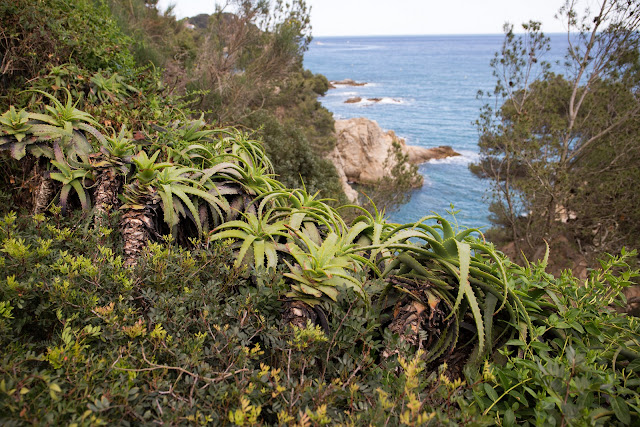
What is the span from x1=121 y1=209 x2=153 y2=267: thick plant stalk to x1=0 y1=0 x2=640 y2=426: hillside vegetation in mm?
11

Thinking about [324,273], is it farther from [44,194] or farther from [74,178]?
[44,194]

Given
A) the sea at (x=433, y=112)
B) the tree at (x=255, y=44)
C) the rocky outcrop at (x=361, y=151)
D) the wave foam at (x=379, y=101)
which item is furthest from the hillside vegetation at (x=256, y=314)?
the wave foam at (x=379, y=101)

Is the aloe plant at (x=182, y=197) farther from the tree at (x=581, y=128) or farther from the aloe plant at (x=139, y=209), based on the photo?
the tree at (x=581, y=128)

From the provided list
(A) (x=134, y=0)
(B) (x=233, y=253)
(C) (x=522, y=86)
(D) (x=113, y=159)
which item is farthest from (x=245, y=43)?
(B) (x=233, y=253)

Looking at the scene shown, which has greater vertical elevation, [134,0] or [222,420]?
[134,0]

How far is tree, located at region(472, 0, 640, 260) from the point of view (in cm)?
822

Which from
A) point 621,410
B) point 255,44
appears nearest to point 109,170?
point 621,410

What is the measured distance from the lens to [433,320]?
1.54 m

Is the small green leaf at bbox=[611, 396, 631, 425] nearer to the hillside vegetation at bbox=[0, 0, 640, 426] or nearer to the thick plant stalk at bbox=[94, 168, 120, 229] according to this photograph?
the hillside vegetation at bbox=[0, 0, 640, 426]

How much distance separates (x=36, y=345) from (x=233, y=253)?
85 centimetres

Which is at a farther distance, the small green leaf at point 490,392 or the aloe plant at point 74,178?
the aloe plant at point 74,178

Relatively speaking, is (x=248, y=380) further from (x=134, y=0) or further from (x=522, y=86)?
(x=134, y=0)

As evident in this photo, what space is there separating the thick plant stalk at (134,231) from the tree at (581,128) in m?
8.39

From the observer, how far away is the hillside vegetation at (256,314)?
1083 millimetres
